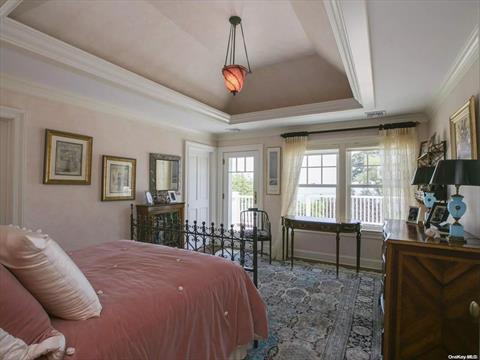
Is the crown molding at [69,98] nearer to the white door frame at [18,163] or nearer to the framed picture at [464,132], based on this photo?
the white door frame at [18,163]

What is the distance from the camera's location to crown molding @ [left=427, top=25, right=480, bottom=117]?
1855mm

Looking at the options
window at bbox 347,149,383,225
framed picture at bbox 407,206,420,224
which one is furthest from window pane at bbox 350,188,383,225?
framed picture at bbox 407,206,420,224

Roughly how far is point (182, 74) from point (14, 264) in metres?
2.90

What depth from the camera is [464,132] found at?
6.95ft

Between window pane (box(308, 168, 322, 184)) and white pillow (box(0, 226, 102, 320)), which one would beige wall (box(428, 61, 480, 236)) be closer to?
window pane (box(308, 168, 322, 184))

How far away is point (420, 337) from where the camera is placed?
1726 mm

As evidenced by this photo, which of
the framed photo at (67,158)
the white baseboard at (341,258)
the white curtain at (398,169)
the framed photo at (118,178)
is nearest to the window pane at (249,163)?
the white baseboard at (341,258)

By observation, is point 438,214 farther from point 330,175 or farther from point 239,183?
point 239,183

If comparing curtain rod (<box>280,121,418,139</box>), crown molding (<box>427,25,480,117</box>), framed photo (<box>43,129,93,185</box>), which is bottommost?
framed photo (<box>43,129,93,185</box>)

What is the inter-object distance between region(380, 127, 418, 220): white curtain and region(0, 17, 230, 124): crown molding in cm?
297

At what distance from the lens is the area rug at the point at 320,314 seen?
2.07m

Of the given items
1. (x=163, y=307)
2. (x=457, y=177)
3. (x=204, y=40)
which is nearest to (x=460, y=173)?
(x=457, y=177)

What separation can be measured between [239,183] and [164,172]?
1.63m

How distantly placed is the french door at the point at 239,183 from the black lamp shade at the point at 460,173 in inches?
138
